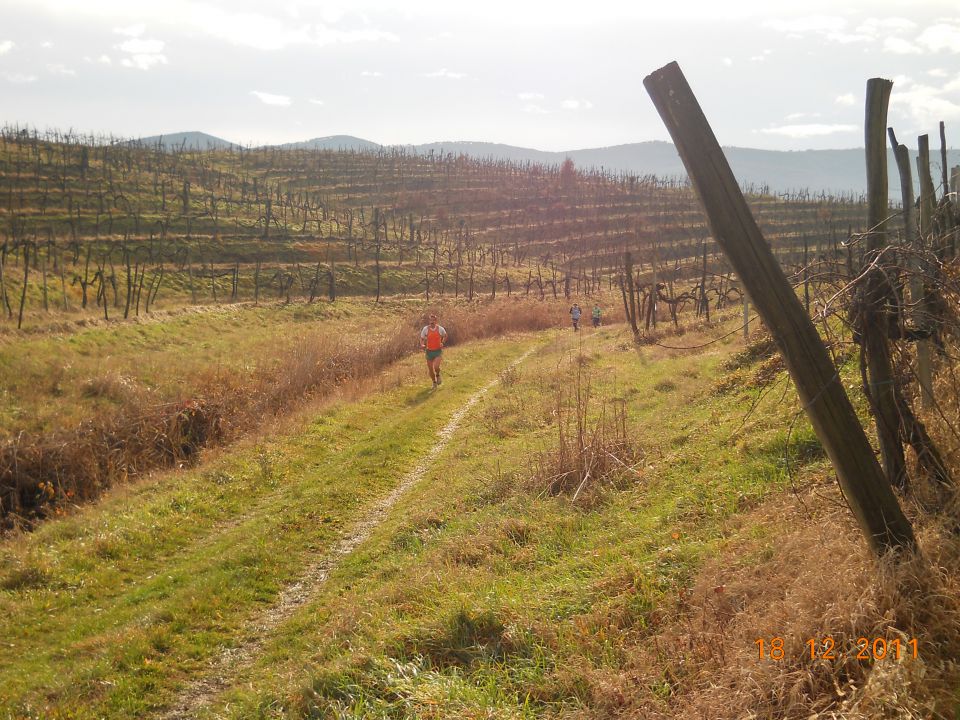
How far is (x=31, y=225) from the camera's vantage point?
150 feet

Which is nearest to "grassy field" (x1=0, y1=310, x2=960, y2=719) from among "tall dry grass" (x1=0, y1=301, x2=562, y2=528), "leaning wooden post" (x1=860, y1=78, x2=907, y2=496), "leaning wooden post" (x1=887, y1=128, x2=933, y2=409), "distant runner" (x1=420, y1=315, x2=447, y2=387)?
"leaning wooden post" (x1=860, y1=78, x2=907, y2=496)

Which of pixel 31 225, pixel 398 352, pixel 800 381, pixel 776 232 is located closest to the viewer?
pixel 800 381

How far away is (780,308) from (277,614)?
19.1ft

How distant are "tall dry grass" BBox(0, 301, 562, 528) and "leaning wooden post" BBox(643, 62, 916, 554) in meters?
12.5

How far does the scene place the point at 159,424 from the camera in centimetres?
1490

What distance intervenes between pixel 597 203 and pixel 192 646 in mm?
103978

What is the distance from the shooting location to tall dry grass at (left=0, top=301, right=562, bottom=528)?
1307 centimetres

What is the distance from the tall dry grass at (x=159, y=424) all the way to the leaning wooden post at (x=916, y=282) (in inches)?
505

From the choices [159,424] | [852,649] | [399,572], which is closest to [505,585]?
[399,572]

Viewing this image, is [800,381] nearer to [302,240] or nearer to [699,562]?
[699,562]

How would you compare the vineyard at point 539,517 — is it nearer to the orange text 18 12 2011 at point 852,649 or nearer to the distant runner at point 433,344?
the orange text 18 12 2011 at point 852,649

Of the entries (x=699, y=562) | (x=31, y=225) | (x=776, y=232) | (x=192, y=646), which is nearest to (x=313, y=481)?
(x=192, y=646)

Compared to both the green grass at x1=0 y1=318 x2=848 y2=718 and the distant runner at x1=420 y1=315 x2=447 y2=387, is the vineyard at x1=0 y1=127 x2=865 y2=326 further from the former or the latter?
the distant runner at x1=420 y1=315 x2=447 y2=387

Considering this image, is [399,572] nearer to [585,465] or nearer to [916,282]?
[585,465]
